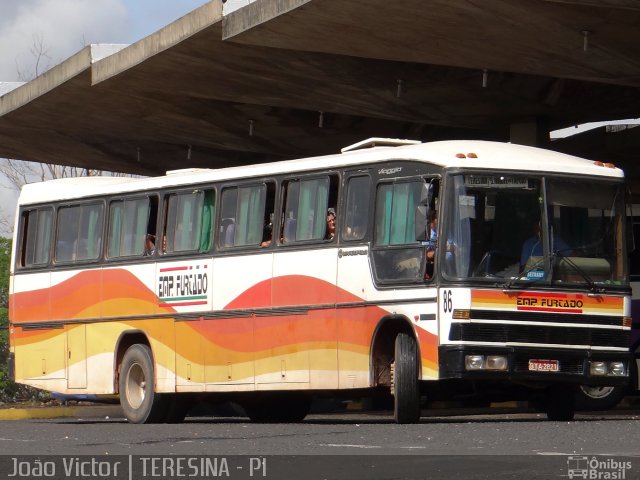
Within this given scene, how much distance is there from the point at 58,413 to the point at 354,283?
11653mm

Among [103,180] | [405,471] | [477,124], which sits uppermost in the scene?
[477,124]

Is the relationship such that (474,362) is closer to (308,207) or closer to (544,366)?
(544,366)

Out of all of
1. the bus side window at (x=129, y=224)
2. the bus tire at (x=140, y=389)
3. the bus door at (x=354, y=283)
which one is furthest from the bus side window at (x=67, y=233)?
the bus door at (x=354, y=283)

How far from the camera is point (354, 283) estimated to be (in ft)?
60.6

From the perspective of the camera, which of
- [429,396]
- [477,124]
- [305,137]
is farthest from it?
[305,137]

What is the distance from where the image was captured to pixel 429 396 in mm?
18438

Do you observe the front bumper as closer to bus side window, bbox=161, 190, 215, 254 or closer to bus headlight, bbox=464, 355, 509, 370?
bus headlight, bbox=464, 355, 509, 370

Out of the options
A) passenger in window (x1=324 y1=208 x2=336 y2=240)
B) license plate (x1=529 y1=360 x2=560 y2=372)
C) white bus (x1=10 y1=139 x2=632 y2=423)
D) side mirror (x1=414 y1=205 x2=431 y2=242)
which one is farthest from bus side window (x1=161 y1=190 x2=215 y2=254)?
license plate (x1=529 y1=360 x2=560 y2=372)

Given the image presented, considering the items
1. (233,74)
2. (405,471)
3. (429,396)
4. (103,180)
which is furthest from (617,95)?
(405,471)

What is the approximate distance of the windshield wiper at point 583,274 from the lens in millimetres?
17812

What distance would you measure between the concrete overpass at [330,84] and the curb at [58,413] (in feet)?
21.2

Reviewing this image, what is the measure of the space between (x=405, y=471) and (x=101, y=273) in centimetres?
1245

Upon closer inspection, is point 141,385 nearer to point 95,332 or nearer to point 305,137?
point 95,332

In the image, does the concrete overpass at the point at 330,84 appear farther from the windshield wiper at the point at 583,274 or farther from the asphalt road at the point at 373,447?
the asphalt road at the point at 373,447
